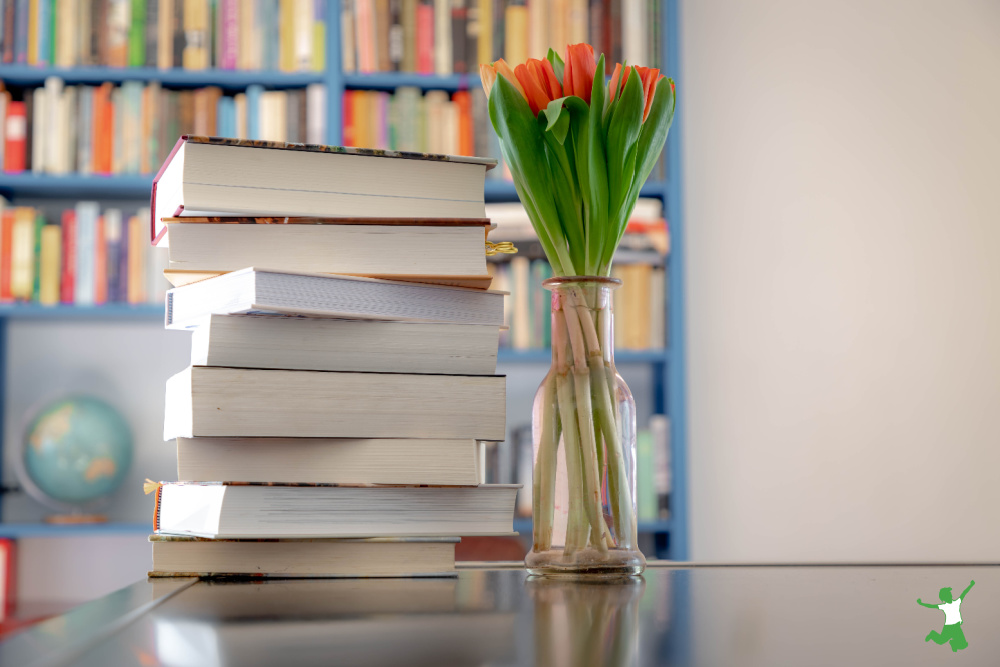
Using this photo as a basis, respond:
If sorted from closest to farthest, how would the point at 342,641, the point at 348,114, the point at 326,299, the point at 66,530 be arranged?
the point at 342,641 < the point at 326,299 < the point at 66,530 < the point at 348,114

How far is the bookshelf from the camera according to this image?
7.16 ft

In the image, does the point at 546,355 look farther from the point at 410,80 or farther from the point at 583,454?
the point at 583,454

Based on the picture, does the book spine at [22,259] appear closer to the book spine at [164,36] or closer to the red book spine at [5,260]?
the red book spine at [5,260]

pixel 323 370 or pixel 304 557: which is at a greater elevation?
pixel 323 370

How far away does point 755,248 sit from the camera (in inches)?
95.7

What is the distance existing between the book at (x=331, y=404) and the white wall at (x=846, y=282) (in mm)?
1856

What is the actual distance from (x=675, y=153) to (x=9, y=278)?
1.65 meters

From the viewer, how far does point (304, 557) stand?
0.63 m

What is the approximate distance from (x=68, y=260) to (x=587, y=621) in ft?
6.85

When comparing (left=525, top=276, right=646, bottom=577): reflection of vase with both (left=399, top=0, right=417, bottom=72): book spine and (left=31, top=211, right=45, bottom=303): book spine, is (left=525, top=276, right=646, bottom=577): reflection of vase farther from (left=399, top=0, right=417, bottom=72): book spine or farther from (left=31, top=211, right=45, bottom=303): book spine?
(left=31, top=211, right=45, bottom=303): book spine

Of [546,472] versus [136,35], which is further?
[136,35]

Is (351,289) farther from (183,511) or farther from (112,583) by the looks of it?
(112,583)

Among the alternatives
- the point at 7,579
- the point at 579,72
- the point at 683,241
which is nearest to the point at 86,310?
the point at 7,579

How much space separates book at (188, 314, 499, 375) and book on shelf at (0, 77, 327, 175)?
1.66 m
